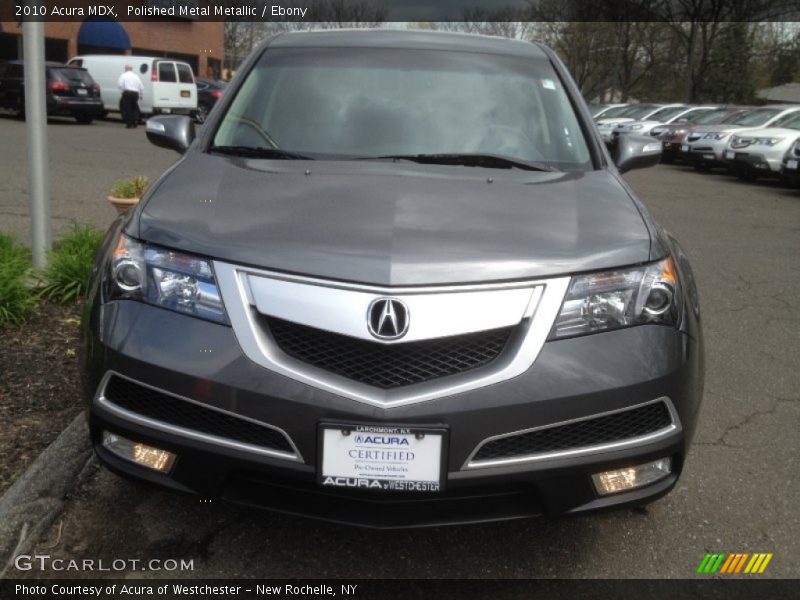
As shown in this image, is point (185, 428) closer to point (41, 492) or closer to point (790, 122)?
point (41, 492)

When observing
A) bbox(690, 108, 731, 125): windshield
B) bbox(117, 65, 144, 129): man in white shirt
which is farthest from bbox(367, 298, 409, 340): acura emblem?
bbox(117, 65, 144, 129): man in white shirt

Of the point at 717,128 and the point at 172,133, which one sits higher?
the point at 172,133

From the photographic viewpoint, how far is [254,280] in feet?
7.22

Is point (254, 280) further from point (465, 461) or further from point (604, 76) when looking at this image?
point (604, 76)

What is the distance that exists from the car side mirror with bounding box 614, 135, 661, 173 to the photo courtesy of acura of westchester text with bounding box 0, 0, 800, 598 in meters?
0.01

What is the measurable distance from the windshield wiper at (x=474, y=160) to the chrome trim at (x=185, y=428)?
1308 mm

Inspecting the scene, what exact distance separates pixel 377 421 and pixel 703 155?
18.7 metres

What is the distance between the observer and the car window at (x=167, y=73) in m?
25.2

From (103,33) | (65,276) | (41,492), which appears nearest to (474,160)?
(41,492)

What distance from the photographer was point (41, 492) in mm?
2824

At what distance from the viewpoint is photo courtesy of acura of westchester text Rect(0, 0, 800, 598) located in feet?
6.95

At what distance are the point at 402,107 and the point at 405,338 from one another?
1.59 metres

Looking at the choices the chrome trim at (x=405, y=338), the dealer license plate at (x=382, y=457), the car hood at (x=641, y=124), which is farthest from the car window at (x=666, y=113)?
the dealer license plate at (x=382, y=457)

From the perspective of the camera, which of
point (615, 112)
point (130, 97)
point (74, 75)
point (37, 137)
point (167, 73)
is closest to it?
point (37, 137)
